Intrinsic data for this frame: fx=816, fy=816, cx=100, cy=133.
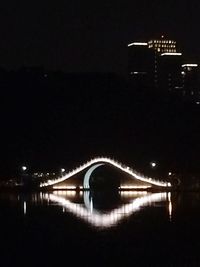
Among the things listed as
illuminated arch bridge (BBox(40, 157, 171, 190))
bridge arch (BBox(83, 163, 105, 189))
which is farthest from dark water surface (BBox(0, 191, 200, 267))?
bridge arch (BBox(83, 163, 105, 189))

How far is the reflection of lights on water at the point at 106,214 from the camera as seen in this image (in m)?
20.4

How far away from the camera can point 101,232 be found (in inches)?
703

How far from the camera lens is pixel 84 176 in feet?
116

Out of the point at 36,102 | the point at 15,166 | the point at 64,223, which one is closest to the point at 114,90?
the point at 36,102

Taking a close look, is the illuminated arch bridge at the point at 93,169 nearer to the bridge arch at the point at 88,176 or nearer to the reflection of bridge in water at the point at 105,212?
the bridge arch at the point at 88,176

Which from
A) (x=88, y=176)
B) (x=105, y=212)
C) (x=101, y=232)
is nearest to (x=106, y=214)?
(x=105, y=212)

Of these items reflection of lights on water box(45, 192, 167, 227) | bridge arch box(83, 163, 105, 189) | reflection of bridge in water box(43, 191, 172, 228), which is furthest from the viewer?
bridge arch box(83, 163, 105, 189)

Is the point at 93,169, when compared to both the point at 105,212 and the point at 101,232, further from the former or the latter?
the point at 101,232

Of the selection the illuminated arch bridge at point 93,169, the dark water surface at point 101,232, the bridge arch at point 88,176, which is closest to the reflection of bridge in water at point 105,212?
the dark water surface at point 101,232

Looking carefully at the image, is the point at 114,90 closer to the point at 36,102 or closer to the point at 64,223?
the point at 36,102

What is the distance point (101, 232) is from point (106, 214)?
435 centimetres

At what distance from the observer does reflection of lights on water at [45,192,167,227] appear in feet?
66.8

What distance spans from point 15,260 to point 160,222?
20.9 ft

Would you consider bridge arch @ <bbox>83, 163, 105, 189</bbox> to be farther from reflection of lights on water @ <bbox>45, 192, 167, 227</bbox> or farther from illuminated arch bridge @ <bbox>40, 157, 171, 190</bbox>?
reflection of lights on water @ <bbox>45, 192, 167, 227</bbox>
